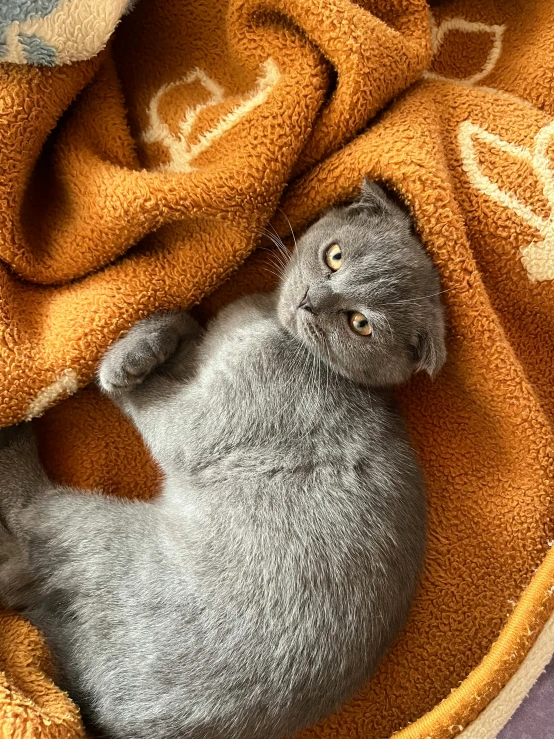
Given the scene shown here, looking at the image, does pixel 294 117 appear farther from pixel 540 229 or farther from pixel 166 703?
pixel 166 703

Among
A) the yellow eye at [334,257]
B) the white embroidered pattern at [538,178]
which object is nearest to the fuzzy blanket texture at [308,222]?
the white embroidered pattern at [538,178]

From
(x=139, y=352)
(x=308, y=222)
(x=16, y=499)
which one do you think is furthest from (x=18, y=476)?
(x=308, y=222)

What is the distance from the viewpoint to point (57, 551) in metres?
1.13

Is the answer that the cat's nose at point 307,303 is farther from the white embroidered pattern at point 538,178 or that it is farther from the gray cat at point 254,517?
Answer: the white embroidered pattern at point 538,178

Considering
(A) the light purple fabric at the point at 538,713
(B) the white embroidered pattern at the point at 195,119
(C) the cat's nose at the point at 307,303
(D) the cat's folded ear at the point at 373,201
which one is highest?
(B) the white embroidered pattern at the point at 195,119

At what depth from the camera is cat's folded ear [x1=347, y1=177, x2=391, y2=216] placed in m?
1.14

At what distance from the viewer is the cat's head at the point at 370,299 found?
1111 mm

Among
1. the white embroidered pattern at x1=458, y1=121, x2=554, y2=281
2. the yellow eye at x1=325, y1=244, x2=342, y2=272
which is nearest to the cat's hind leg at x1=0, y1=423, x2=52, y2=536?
the yellow eye at x1=325, y1=244, x2=342, y2=272

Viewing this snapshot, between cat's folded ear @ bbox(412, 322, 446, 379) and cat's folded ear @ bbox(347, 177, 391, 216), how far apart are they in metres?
0.23

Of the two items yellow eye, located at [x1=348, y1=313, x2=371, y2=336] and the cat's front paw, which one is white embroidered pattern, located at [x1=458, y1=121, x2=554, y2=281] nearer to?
yellow eye, located at [x1=348, y1=313, x2=371, y2=336]

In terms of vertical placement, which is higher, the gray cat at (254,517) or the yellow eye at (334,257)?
the yellow eye at (334,257)

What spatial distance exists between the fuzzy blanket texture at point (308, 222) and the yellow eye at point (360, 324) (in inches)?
→ 7.1

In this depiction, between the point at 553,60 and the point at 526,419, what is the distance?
73 centimetres

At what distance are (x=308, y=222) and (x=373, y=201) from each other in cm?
17
